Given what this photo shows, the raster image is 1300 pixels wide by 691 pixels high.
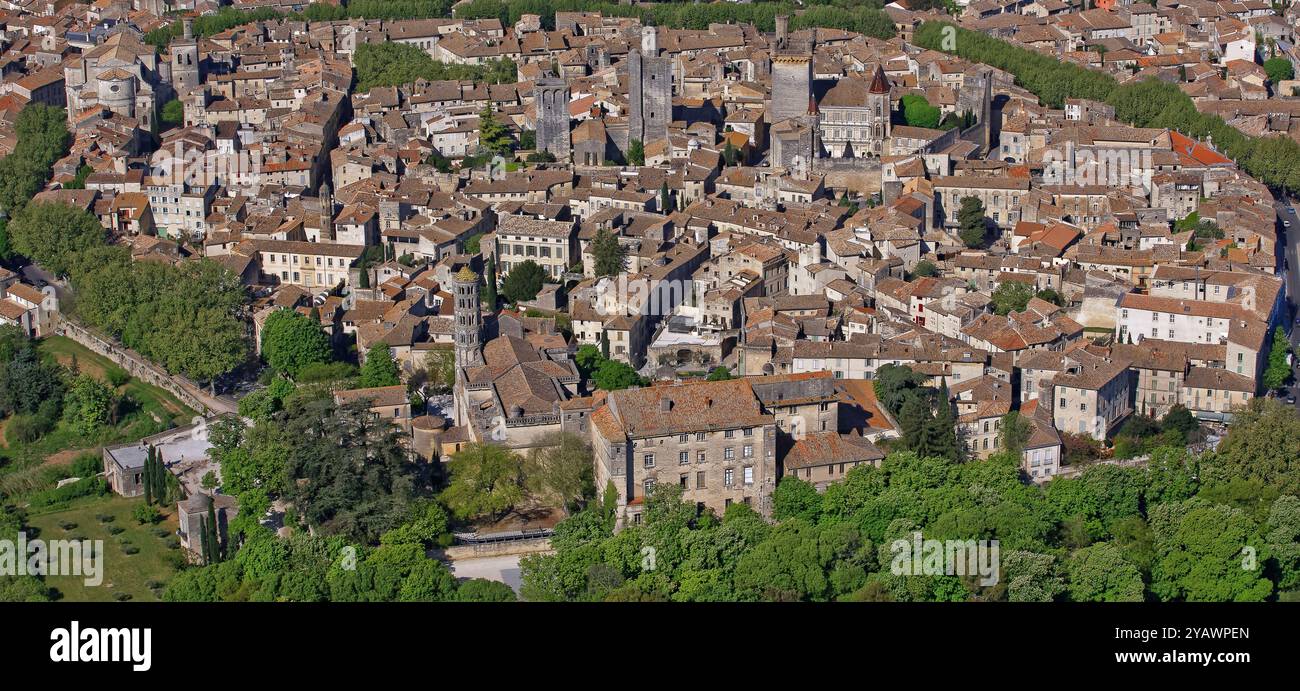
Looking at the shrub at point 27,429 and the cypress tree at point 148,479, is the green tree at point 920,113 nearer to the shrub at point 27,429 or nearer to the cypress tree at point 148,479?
A: the shrub at point 27,429

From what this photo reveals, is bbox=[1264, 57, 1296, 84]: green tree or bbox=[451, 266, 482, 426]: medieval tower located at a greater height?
bbox=[1264, 57, 1296, 84]: green tree

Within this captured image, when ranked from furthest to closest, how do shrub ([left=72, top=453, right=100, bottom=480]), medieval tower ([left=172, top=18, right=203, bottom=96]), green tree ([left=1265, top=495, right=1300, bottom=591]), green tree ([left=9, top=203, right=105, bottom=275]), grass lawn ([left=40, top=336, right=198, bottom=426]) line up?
medieval tower ([left=172, top=18, right=203, bottom=96]), green tree ([left=9, top=203, right=105, bottom=275]), grass lawn ([left=40, top=336, right=198, bottom=426]), shrub ([left=72, top=453, right=100, bottom=480]), green tree ([left=1265, top=495, right=1300, bottom=591])

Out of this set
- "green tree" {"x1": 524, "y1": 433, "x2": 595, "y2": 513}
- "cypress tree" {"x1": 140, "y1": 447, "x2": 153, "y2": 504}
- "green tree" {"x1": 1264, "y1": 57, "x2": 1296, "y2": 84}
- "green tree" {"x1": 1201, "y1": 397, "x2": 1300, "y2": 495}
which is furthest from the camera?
"green tree" {"x1": 1264, "y1": 57, "x2": 1296, "y2": 84}

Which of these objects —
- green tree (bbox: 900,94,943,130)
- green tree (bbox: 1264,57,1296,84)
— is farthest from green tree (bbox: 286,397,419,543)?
green tree (bbox: 1264,57,1296,84)

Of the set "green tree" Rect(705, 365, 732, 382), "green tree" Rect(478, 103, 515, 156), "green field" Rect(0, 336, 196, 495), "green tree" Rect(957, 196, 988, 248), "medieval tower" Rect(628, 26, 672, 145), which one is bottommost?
"green field" Rect(0, 336, 196, 495)

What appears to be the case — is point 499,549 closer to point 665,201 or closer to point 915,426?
point 915,426

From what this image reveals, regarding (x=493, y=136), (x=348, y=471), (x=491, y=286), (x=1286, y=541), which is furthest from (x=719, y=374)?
(x=493, y=136)

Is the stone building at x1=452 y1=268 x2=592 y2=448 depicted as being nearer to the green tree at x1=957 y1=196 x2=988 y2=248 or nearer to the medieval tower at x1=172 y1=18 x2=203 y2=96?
the green tree at x1=957 y1=196 x2=988 y2=248
